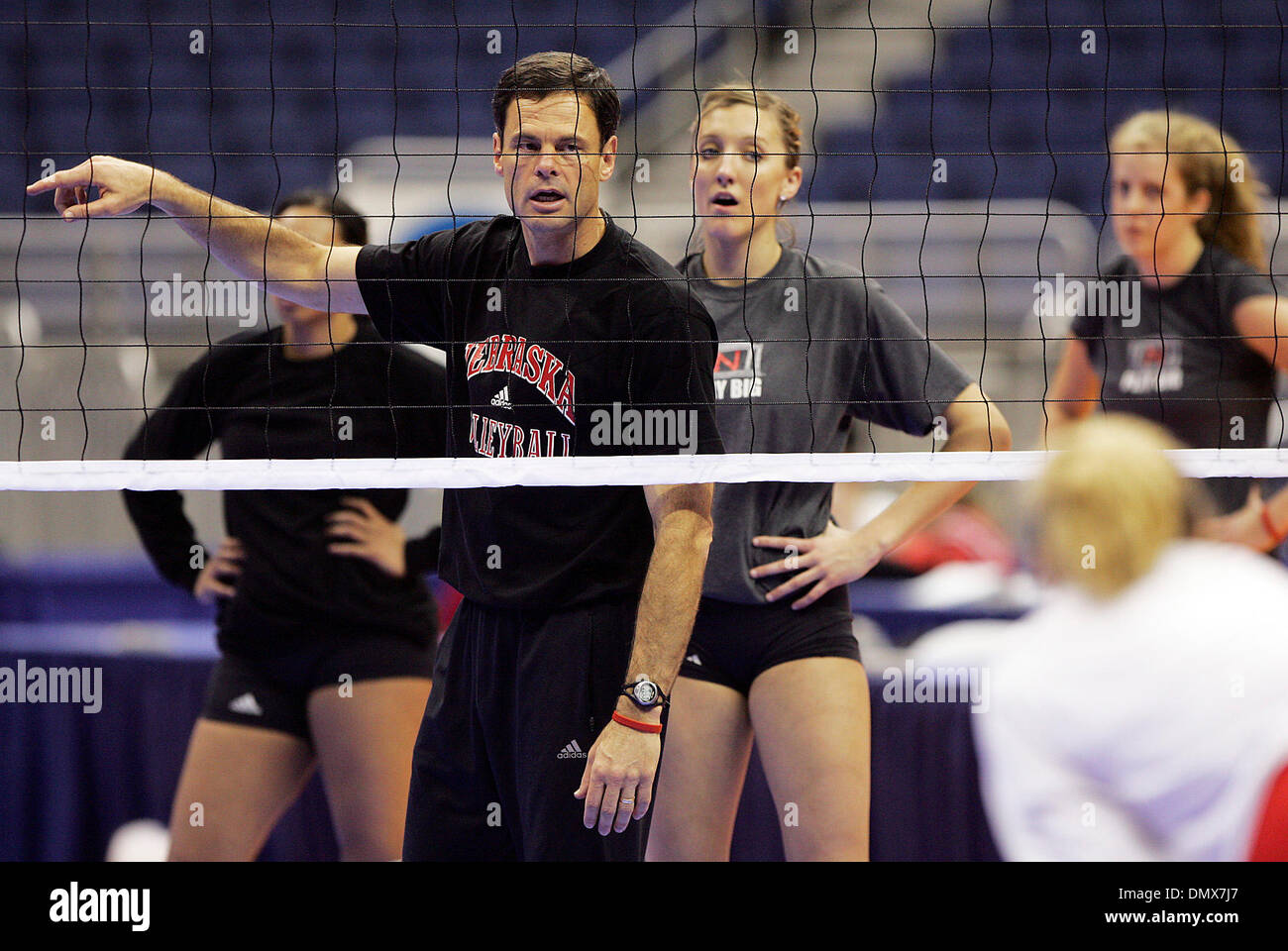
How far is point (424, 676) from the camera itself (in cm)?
334

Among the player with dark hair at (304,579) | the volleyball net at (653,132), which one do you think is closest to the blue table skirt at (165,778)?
the player with dark hair at (304,579)

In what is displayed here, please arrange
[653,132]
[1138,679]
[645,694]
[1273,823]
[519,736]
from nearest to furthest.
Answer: [1138,679] → [1273,823] → [645,694] → [519,736] → [653,132]

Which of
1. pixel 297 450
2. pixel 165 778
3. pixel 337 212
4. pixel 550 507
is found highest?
pixel 337 212

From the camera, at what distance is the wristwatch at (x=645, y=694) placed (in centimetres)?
242

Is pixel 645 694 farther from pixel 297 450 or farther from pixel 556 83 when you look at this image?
pixel 297 450

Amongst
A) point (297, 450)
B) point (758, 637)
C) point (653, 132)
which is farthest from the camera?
point (653, 132)

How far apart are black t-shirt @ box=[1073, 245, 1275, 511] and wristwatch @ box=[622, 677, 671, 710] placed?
5.63 feet

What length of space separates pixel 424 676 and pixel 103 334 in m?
3.57

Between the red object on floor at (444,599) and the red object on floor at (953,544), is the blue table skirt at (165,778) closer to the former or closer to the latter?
the red object on floor at (444,599)

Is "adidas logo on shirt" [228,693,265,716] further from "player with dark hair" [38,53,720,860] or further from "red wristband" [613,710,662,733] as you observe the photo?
"red wristband" [613,710,662,733]

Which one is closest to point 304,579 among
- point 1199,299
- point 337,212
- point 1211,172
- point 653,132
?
point 337,212

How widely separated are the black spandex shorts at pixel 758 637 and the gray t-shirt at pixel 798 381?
0.05 m

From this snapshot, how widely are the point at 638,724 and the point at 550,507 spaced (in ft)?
1.58

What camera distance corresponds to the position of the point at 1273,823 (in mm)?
1930
